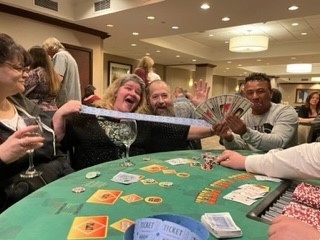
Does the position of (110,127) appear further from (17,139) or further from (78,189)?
(78,189)

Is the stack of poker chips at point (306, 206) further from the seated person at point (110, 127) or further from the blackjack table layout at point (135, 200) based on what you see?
the seated person at point (110, 127)

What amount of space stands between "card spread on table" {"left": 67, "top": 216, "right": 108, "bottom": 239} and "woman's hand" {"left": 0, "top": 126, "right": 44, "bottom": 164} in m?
0.49

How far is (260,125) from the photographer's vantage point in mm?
2303

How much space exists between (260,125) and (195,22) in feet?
12.2

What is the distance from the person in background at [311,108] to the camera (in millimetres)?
5961

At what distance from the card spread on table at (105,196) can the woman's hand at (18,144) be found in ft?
1.23

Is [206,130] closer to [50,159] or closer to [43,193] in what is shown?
[50,159]

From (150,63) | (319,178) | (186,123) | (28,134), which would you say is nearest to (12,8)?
(150,63)

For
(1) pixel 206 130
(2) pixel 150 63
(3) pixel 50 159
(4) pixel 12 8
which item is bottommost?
(3) pixel 50 159

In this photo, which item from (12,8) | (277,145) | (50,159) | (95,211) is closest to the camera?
(95,211)

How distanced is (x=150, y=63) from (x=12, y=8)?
9.06 feet

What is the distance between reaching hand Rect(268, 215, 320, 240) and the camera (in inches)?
24.6

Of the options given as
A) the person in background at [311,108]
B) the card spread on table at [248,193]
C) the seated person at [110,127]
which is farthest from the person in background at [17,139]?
the person in background at [311,108]

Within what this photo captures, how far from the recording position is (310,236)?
63cm
